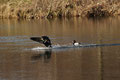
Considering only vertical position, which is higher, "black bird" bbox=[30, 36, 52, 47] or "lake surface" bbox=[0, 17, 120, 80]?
"black bird" bbox=[30, 36, 52, 47]

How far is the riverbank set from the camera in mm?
64094

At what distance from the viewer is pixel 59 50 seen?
95.8 feet

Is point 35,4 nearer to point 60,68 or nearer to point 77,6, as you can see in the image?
point 77,6

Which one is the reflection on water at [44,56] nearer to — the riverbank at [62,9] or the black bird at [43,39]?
the black bird at [43,39]

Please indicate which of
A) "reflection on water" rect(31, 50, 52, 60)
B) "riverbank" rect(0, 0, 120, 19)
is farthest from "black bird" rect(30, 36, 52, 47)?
"riverbank" rect(0, 0, 120, 19)

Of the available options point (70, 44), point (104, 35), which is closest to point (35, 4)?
point (104, 35)

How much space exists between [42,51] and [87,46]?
118 inches

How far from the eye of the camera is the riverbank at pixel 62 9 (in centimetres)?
6409

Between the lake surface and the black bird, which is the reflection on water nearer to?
the lake surface

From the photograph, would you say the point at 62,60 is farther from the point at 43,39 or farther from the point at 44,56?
the point at 43,39

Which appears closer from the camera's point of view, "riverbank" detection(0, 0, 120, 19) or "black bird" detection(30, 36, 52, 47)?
"black bird" detection(30, 36, 52, 47)

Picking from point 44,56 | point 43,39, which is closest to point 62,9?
point 43,39

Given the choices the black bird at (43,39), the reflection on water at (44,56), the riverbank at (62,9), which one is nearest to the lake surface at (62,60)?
the reflection on water at (44,56)

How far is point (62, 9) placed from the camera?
64750mm
